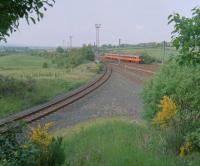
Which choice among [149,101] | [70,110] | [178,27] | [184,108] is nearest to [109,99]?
[70,110]

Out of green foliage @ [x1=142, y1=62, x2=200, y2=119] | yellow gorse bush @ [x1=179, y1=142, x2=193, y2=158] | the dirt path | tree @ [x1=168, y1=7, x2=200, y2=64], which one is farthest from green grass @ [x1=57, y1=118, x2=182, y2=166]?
the dirt path

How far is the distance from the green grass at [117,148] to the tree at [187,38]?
2.68 metres

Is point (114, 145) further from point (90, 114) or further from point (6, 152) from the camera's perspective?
point (90, 114)

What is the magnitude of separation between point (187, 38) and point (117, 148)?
4.34 m

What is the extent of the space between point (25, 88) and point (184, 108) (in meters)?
19.0

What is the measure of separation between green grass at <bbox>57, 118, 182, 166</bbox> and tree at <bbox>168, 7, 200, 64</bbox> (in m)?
2.68

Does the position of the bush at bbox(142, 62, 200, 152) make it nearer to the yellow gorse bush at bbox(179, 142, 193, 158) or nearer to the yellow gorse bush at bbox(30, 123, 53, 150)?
the yellow gorse bush at bbox(179, 142, 193, 158)

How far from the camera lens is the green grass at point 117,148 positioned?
786 centimetres

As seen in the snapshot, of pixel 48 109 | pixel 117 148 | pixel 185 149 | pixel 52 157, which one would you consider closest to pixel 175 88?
pixel 185 149

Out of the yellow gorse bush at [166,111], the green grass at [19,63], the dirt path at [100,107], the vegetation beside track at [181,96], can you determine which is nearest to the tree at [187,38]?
the vegetation beside track at [181,96]

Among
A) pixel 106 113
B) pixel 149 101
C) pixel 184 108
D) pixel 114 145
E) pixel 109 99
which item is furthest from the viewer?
pixel 109 99

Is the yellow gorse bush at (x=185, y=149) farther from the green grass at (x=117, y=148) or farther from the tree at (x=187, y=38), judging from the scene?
the tree at (x=187, y=38)

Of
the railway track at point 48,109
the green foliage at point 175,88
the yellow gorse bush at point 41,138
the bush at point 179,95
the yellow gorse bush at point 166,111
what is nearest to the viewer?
the yellow gorse bush at point 41,138

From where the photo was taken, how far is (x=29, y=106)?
23.1m
